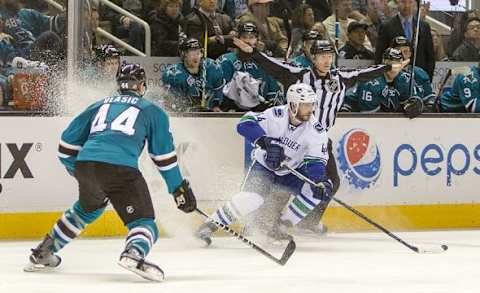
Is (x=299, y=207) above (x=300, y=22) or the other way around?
the other way around

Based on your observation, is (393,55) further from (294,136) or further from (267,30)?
(294,136)

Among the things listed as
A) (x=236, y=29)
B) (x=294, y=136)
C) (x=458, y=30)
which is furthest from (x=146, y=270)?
(x=458, y=30)

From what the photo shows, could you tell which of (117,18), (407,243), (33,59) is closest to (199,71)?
(117,18)

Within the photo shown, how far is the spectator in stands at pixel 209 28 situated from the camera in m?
8.67

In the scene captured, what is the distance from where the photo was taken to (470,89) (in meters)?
9.43

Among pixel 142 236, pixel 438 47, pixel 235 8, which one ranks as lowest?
pixel 142 236

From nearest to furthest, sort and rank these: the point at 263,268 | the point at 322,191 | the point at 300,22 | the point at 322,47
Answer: the point at 263,268 < the point at 322,191 < the point at 322,47 < the point at 300,22

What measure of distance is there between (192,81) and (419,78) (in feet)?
6.14

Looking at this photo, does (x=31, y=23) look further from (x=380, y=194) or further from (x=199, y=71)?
(x=380, y=194)

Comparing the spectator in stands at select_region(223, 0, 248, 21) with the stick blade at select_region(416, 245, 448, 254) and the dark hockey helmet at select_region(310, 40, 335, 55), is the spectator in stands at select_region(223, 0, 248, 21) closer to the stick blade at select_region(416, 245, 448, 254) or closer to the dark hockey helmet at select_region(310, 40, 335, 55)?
the dark hockey helmet at select_region(310, 40, 335, 55)

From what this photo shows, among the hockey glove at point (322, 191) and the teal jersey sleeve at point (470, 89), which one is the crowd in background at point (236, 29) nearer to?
the teal jersey sleeve at point (470, 89)

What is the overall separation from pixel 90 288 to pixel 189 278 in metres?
0.63

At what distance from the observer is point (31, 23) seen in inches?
313

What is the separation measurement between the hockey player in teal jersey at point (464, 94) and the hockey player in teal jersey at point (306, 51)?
126 cm
